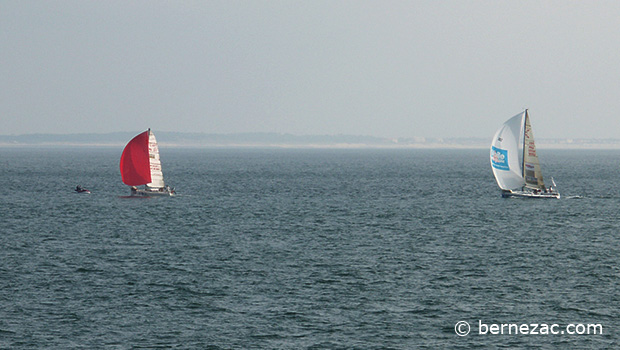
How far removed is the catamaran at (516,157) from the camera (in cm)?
9262

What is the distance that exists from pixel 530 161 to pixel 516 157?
73.5 inches

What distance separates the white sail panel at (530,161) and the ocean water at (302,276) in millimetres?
5462

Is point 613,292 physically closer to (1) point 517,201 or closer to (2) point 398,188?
(1) point 517,201

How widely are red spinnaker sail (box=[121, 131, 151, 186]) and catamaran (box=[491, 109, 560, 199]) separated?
4470cm

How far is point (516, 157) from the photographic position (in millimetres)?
93688

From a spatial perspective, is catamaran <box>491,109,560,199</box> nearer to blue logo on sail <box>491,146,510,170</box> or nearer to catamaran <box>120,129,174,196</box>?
blue logo on sail <box>491,146,510,170</box>

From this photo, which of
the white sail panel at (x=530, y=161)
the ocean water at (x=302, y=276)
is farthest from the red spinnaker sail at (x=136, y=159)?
the white sail panel at (x=530, y=161)

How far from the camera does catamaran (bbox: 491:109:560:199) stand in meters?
92.6

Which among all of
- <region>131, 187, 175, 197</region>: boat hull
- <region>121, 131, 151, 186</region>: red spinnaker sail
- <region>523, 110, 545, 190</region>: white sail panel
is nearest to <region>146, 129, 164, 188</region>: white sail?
<region>121, 131, 151, 186</region>: red spinnaker sail

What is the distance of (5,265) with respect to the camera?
→ 164ft

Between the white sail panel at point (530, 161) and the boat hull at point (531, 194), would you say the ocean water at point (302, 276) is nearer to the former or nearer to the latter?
the boat hull at point (531, 194)

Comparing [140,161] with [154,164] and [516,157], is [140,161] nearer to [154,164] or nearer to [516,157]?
[154,164]

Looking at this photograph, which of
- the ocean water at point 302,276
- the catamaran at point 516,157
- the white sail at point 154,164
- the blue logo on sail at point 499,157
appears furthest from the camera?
the white sail at point 154,164

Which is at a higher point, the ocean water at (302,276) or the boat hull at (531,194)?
the boat hull at (531,194)
